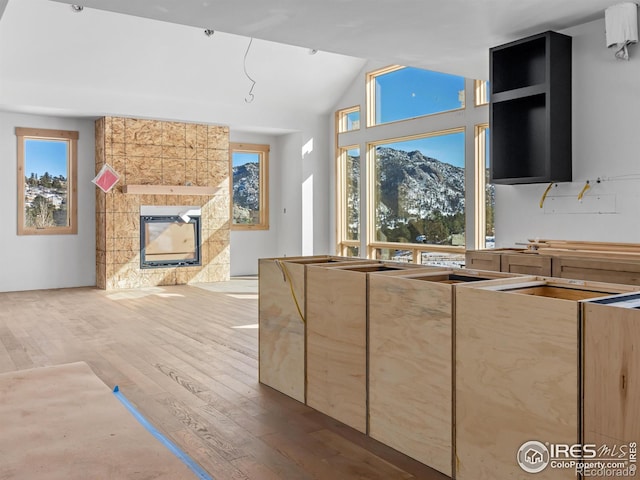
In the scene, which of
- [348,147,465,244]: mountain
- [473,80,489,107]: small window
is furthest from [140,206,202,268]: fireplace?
[473,80,489,107]: small window

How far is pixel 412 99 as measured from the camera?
8414 mm

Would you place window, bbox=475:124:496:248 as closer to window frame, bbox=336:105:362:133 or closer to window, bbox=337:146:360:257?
window, bbox=337:146:360:257

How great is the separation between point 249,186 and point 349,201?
1.90 meters

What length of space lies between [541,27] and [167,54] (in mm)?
5321

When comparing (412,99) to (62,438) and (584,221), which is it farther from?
(62,438)

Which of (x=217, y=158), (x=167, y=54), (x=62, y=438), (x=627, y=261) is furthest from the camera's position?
(x=217, y=158)

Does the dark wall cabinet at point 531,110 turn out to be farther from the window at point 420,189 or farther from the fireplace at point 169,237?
the fireplace at point 169,237

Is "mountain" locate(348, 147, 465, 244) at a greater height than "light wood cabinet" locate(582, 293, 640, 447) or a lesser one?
greater

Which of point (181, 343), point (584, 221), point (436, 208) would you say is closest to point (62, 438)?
point (181, 343)

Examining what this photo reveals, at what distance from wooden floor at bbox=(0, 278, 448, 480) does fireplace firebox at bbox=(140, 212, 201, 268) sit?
4.20 feet

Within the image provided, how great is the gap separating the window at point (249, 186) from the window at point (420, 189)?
89.0 inches

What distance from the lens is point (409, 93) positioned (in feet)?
27.8

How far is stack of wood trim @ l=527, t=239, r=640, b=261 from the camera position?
3.71m

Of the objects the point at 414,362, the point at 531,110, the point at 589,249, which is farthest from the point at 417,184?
the point at 414,362
